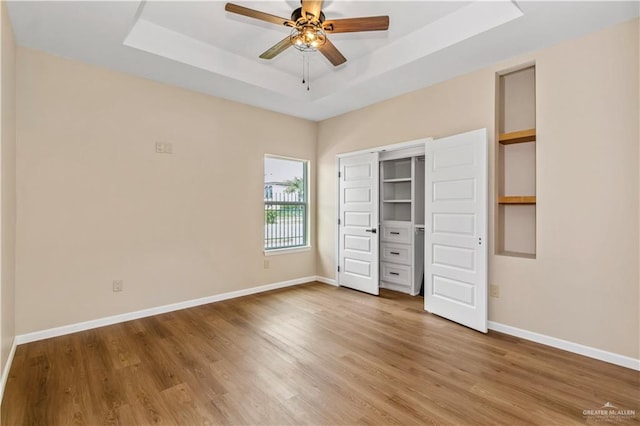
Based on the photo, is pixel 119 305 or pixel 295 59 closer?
pixel 119 305

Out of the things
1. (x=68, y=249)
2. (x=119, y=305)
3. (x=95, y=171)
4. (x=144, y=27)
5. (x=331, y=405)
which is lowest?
(x=331, y=405)

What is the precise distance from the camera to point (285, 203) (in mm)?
5059

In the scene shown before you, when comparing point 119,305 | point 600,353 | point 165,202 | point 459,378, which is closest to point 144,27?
point 165,202

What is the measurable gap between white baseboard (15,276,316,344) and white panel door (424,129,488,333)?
2.40 meters

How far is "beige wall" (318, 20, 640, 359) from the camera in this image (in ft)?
8.24

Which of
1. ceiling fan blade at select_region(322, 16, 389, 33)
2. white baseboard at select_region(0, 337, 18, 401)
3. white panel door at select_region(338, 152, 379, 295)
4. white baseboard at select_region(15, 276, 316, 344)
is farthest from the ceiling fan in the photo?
white baseboard at select_region(15, 276, 316, 344)

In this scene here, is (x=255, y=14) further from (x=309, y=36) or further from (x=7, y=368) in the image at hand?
(x=7, y=368)

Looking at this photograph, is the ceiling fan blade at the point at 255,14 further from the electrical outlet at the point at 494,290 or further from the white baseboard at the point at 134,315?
the white baseboard at the point at 134,315

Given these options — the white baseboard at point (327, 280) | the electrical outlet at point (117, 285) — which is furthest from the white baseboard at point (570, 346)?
the electrical outlet at point (117, 285)

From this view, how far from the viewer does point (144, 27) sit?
2934 millimetres

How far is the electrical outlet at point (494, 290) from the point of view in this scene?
3.23m

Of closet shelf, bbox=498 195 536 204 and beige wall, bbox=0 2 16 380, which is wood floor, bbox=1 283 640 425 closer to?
beige wall, bbox=0 2 16 380

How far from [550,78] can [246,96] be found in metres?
3.38

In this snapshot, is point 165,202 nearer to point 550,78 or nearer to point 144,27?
point 144,27
